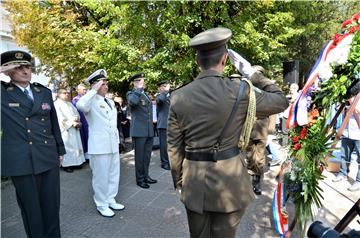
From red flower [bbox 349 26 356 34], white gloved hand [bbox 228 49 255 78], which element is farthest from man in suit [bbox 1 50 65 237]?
red flower [bbox 349 26 356 34]

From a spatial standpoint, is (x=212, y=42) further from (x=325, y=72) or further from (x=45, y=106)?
(x=45, y=106)

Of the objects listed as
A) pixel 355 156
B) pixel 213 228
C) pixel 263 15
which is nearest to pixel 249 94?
pixel 213 228

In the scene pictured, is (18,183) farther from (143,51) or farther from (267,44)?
(267,44)

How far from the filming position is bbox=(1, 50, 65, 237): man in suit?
2814 millimetres

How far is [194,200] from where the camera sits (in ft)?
6.95

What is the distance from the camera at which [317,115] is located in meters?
2.58

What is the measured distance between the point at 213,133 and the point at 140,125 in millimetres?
3266

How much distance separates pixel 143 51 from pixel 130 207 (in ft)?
18.1

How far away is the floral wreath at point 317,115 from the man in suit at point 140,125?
278cm

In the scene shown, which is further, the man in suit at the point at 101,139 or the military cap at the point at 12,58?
the man in suit at the point at 101,139

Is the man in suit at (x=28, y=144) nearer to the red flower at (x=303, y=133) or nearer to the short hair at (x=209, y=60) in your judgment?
the short hair at (x=209, y=60)

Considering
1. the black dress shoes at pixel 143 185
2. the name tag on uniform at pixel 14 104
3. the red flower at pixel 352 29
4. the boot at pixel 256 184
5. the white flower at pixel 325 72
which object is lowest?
the black dress shoes at pixel 143 185

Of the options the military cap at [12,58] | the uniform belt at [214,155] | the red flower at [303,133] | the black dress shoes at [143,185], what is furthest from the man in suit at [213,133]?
the black dress shoes at [143,185]

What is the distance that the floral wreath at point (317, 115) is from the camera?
2.25 metres
